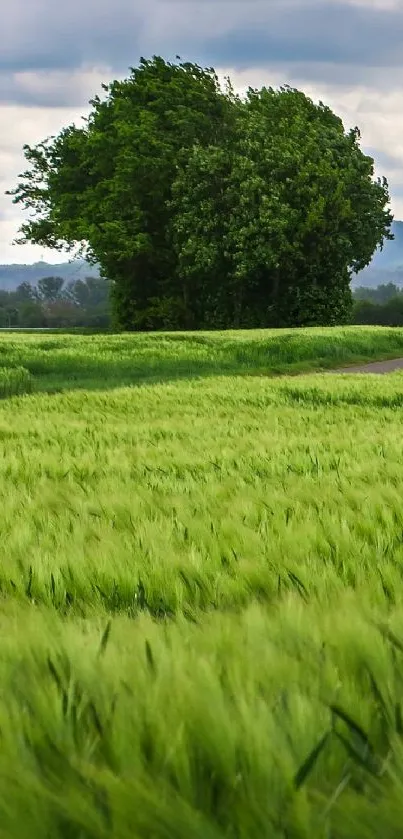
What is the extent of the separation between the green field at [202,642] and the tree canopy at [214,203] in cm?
4368

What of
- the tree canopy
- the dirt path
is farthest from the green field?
the tree canopy

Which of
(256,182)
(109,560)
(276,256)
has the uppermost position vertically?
(256,182)

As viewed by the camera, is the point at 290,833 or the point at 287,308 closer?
the point at 290,833

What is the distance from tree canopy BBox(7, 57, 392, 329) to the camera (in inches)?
1903

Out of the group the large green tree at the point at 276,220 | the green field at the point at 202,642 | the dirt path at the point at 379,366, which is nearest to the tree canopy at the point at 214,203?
the large green tree at the point at 276,220

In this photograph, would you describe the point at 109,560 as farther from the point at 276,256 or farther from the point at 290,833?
the point at 276,256

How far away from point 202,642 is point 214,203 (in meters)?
49.2

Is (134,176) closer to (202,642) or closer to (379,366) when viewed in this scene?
(379,366)

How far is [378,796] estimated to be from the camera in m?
1.04

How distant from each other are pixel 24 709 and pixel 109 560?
3.91 feet

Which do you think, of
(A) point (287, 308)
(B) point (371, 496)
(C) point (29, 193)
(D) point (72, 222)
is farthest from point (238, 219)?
(B) point (371, 496)

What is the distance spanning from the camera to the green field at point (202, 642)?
1.03 metres

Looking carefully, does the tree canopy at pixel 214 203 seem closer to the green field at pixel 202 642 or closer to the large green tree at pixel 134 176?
the large green tree at pixel 134 176

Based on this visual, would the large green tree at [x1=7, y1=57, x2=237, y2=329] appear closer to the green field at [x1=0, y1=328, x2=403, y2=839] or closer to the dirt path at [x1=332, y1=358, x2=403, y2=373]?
the dirt path at [x1=332, y1=358, x2=403, y2=373]
